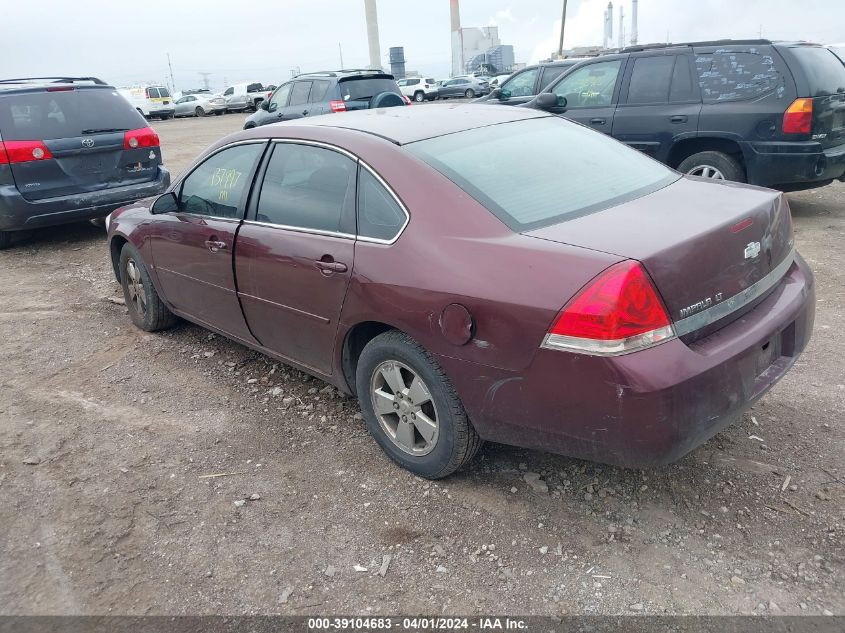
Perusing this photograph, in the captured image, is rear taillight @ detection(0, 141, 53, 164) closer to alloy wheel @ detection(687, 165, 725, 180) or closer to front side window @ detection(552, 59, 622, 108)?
front side window @ detection(552, 59, 622, 108)

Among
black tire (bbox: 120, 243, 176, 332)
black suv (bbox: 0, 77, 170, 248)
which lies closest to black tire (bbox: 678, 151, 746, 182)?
black tire (bbox: 120, 243, 176, 332)

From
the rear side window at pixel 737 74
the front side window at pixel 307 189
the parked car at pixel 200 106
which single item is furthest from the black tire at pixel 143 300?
the parked car at pixel 200 106

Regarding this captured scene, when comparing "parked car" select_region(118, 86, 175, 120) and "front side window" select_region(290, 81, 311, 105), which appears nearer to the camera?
"front side window" select_region(290, 81, 311, 105)

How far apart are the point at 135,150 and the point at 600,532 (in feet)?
22.9

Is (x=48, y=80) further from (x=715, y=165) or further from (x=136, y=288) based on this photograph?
(x=715, y=165)

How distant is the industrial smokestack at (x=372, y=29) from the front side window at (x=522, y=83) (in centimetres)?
4849

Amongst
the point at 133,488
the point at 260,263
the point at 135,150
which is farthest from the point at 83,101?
the point at 133,488

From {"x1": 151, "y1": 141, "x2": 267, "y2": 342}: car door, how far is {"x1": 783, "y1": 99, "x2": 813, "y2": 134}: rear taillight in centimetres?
522

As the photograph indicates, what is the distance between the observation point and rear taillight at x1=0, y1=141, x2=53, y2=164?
7121 millimetres

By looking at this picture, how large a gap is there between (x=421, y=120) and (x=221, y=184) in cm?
127

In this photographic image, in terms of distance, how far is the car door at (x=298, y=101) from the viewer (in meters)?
13.6

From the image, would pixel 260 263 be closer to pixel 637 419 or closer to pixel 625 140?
pixel 637 419

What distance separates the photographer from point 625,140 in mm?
7863

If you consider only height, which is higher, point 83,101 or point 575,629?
point 83,101
